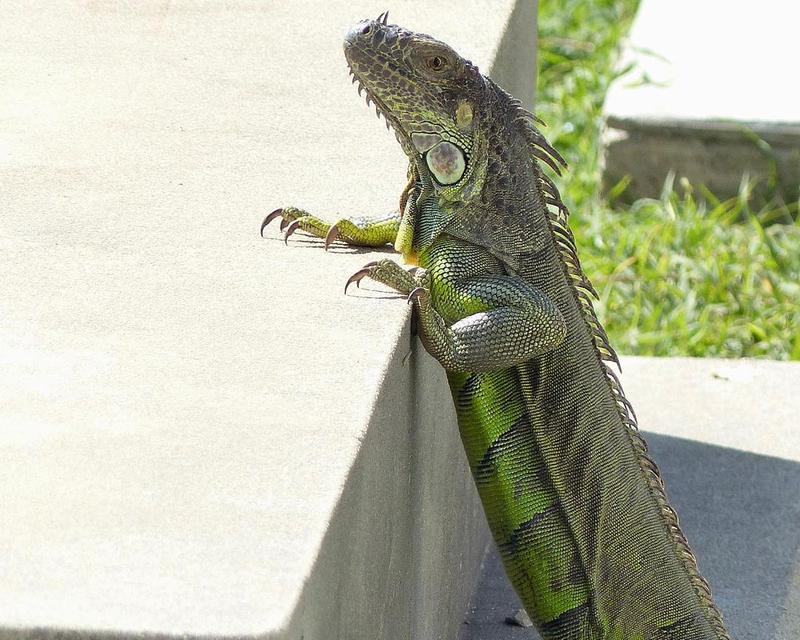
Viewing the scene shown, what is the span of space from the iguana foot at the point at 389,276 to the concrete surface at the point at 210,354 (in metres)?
0.05

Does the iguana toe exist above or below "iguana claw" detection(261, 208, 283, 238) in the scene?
below

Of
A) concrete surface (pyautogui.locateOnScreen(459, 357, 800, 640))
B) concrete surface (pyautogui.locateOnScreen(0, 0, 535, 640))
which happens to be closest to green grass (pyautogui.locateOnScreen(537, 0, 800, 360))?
concrete surface (pyautogui.locateOnScreen(459, 357, 800, 640))

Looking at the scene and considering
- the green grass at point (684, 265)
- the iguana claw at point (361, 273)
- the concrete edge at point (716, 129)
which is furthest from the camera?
the concrete edge at point (716, 129)

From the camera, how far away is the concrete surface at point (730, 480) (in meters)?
4.21

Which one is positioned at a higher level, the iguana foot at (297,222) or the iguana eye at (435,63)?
the iguana eye at (435,63)

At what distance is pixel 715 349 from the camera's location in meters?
6.04

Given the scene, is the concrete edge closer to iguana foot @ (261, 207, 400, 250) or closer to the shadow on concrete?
the shadow on concrete

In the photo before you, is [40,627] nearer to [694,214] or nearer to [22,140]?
→ [22,140]

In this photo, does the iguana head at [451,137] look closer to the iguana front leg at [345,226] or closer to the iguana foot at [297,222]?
the iguana front leg at [345,226]

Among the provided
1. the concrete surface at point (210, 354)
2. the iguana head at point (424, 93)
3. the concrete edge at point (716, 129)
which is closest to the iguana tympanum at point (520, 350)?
the iguana head at point (424, 93)

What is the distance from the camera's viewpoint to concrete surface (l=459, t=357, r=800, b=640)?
421 cm

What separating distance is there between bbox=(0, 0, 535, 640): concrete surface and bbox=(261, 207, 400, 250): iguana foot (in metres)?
0.05

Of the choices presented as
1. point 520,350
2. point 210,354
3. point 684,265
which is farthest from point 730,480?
point 210,354

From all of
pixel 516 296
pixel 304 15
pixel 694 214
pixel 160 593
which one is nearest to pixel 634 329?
pixel 694 214
